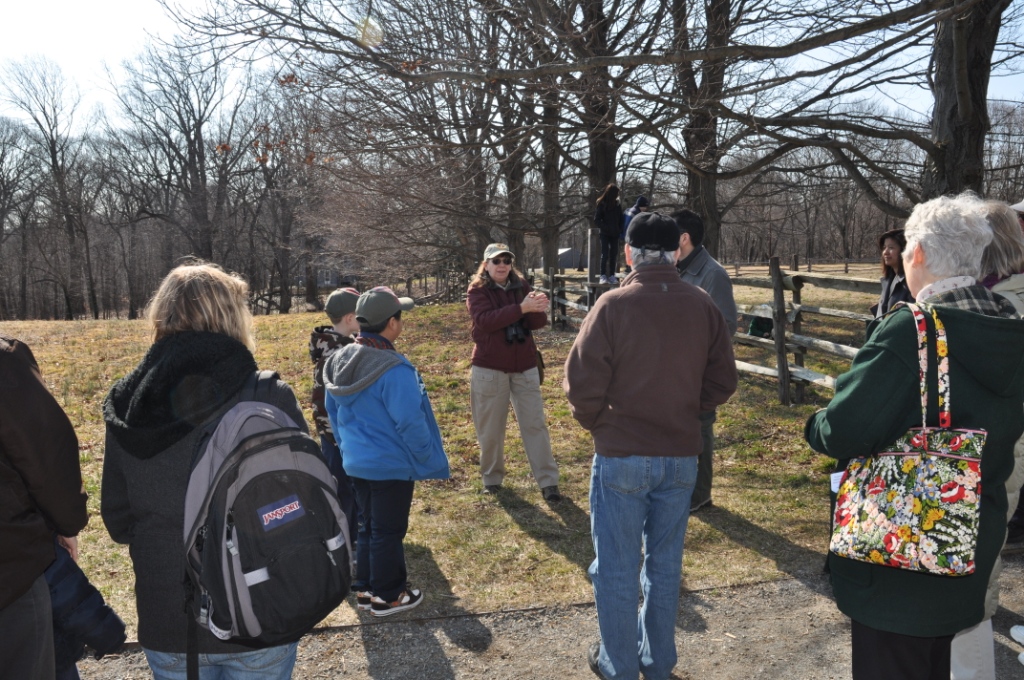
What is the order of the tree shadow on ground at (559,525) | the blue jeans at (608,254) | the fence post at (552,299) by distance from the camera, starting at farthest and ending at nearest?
the fence post at (552,299) → the blue jeans at (608,254) → the tree shadow on ground at (559,525)

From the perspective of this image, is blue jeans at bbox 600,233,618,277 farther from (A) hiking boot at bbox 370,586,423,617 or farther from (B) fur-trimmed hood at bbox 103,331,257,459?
(B) fur-trimmed hood at bbox 103,331,257,459

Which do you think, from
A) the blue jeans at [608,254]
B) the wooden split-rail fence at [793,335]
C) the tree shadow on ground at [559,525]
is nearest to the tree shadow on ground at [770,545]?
the tree shadow on ground at [559,525]

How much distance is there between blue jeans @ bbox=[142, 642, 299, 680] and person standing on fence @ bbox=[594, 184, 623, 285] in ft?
28.4

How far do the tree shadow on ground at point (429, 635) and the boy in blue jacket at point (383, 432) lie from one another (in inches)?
5.5

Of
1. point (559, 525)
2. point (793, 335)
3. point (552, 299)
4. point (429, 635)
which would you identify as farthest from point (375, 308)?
point (552, 299)

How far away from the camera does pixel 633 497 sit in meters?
2.99

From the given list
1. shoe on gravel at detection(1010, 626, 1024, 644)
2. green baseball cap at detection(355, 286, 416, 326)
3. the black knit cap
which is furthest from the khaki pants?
shoe on gravel at detection(1010, 626, 1024, 644)

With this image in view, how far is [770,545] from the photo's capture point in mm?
4703

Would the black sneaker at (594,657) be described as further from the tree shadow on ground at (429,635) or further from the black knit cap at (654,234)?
the black knit cap at (654,234)

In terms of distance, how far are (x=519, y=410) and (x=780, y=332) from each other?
400 centimetres

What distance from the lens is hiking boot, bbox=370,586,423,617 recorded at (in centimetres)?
393

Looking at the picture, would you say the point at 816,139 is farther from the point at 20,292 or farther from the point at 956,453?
the point at 20,292

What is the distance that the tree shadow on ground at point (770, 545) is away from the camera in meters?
4.35

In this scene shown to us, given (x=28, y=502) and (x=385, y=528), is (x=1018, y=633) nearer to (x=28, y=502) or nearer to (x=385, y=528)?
(x=385, y=528)
